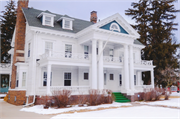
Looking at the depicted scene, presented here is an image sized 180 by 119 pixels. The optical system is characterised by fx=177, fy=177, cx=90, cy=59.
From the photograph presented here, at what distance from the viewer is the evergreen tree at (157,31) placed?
28.0 metres

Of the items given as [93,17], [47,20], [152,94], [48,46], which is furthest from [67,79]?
[93,17]

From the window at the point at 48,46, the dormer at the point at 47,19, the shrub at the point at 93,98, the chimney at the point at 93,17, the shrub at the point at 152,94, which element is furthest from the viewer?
the chimney at the point at 93,17

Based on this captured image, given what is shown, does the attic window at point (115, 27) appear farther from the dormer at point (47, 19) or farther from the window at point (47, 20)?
the window at point (47, 20)

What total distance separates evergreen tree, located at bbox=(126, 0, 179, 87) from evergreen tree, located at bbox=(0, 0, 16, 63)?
70.6ft

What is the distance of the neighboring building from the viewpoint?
17672 millimetres

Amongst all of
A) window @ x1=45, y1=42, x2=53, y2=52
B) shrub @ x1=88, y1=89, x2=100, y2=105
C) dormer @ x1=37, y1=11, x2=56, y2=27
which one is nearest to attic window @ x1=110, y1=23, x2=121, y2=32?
dormer @ x1=37, y1=11, x2=56, y2=27

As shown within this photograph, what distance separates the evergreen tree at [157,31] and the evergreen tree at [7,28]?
70.6 ft

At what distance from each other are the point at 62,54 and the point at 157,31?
1780 cm

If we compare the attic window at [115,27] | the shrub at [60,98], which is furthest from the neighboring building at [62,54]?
the shrub at [60,98]

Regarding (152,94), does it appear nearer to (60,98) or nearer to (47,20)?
(60,98)

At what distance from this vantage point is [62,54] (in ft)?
58.3

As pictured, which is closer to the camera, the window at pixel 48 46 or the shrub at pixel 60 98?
the shrub at pixel 60 98

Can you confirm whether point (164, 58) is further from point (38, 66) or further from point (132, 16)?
point (38, 66)

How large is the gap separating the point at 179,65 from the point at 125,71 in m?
15.3
